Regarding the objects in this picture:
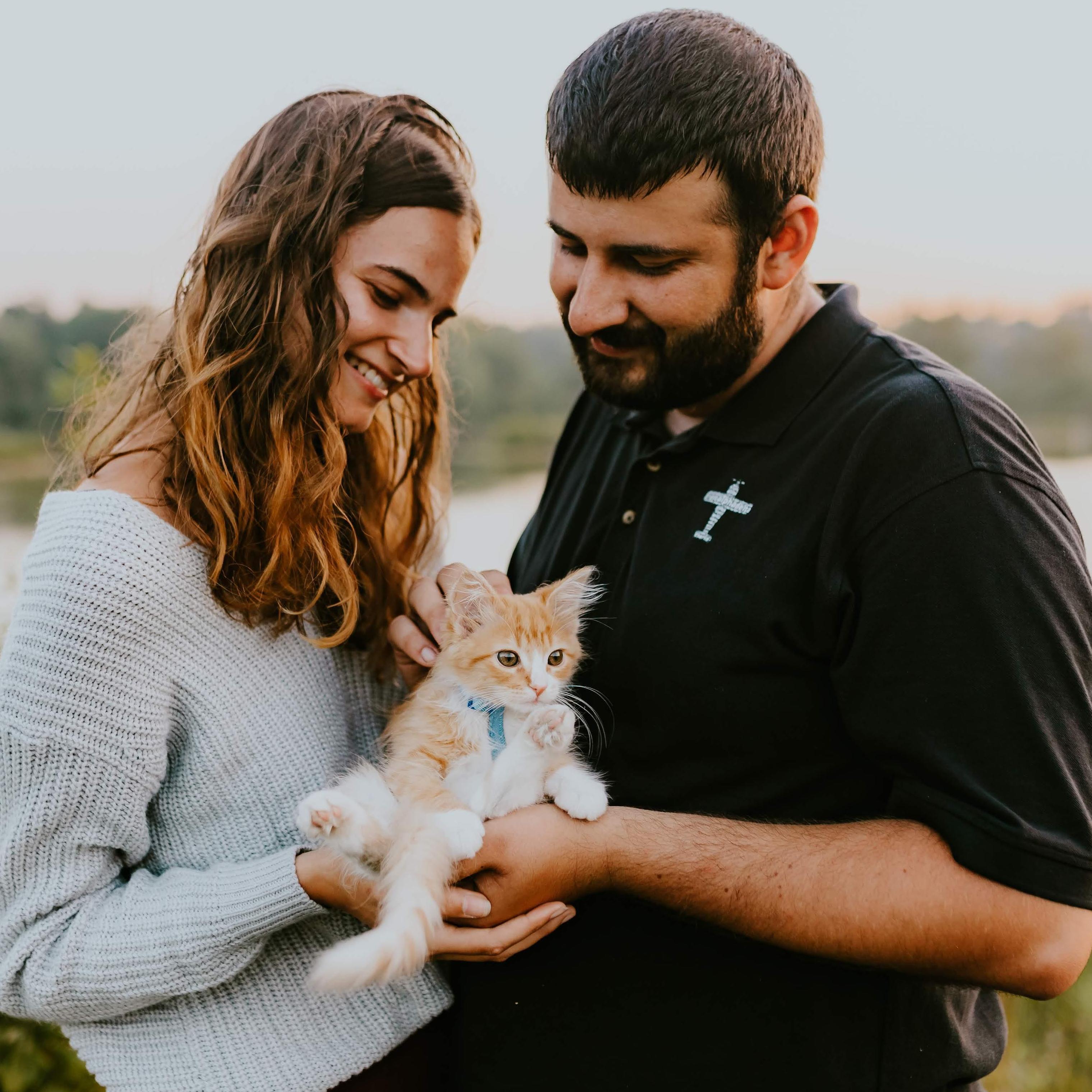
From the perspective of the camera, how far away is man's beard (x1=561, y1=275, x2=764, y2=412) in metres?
1.82

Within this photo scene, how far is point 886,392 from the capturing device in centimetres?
Result: 160

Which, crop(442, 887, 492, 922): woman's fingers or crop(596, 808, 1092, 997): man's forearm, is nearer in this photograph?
crop(596, 808, 1092, 997): man's forearm

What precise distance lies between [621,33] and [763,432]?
0.90 m

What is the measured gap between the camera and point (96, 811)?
5.04 feet

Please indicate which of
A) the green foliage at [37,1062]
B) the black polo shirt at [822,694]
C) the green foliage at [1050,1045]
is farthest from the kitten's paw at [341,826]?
the green foliage at [1050,1045]

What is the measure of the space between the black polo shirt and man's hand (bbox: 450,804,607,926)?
0.20 metres

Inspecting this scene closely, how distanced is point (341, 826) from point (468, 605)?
63 cm

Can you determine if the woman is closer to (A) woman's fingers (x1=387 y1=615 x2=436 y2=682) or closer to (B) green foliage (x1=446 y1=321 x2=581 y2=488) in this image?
(A) woman's fingers (x1=387 y1=615 x2=436 y2=682)

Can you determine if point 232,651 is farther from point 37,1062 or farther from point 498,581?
point 37,1062

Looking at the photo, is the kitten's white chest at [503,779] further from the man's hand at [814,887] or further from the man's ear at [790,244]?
the man's ear at [790,244]

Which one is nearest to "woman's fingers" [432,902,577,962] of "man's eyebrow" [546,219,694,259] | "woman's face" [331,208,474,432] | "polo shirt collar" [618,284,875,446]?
"polo shirt collar" [618,284,875,446]

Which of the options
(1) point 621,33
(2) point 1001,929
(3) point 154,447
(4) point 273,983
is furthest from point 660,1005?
(1) point 621,33

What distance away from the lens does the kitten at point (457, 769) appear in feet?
4.79

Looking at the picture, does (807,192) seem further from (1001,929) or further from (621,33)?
(1001,929)
